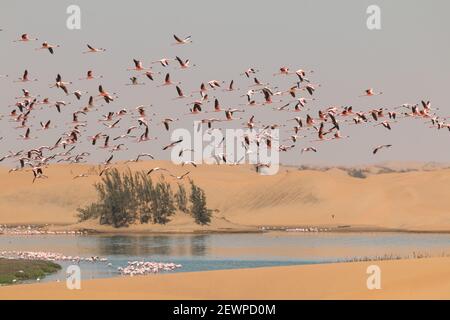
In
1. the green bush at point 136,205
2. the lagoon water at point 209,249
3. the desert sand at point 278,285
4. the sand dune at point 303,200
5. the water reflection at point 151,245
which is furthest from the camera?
the sand dune at point 303,200

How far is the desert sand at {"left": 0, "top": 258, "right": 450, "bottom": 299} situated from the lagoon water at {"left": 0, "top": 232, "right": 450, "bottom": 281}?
376 inches

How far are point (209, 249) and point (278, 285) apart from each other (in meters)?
36.7

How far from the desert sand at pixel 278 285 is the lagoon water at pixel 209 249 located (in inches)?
376

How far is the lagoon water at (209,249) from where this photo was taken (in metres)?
74.6

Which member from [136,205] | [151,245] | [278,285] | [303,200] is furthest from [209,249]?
[303,200]

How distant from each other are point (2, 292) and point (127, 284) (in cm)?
659

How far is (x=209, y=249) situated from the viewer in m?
90.4

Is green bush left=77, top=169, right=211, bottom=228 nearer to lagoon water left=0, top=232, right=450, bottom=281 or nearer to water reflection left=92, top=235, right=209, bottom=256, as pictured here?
lagoon water left=0, top=232, right=450, bottom=281

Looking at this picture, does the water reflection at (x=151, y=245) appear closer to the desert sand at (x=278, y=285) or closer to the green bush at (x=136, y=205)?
the green bush at (x=136, y=205)

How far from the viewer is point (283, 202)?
18075 centimetres

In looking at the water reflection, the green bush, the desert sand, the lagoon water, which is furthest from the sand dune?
the desert sand

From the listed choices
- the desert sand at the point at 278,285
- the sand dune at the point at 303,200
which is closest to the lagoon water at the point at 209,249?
the desert sand at the point at 278,285
